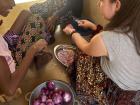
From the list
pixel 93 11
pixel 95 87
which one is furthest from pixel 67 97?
pixel 93 11

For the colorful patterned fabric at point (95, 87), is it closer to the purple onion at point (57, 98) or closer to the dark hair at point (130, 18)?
the purple onion at point (57, 98)

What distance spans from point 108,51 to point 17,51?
2.33 ft

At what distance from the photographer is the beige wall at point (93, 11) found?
2.05 m

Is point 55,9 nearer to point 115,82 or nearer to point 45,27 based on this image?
point 45,27

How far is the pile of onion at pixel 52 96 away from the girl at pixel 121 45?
12.9 inches

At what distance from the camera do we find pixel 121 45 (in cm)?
119

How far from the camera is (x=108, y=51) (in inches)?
48.0

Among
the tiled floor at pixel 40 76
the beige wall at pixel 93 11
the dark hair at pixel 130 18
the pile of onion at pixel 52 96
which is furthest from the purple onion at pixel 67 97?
the beige wall at pixel 93 11

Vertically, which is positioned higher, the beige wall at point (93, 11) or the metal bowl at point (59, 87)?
the beige wall at point (93, 11)

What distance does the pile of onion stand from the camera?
1.57 metres

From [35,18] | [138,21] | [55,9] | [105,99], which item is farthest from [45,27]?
[138,21]

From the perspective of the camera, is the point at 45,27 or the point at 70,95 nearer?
the point at 70,95

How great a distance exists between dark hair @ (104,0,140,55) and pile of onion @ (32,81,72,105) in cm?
58

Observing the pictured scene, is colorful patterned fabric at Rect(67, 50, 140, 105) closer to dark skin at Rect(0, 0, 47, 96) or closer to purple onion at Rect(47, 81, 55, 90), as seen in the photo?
purple onion at Rect(47, 81, 55, 90)
